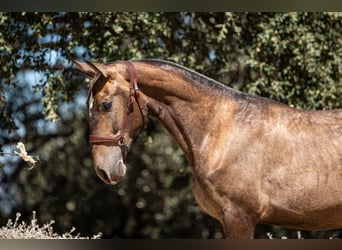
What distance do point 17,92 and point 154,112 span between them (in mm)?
4908

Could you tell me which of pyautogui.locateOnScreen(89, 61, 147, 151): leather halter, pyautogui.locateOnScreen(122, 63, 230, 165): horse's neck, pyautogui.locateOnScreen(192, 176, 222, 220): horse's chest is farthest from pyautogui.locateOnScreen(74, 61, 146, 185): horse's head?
pyautogui.locateOnScreen(192, 176, 222, 220): horse's chest

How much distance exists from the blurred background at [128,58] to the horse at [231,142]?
3.14 metres

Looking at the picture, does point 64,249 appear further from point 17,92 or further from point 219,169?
point 17,92

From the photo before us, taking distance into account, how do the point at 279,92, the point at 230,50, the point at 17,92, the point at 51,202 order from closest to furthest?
the point at 279,92, the point at 230,50, the point at 17,92, the point at 51,202

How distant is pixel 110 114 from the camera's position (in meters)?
3.57

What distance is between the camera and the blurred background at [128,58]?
22.8ft

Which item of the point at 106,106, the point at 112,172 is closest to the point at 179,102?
the point at 106,106

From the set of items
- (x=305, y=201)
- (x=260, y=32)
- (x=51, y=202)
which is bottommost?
(x=51, y=202)

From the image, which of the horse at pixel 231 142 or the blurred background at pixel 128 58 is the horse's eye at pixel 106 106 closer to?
the horse at pixel 231 142

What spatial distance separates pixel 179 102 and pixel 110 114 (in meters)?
0.41

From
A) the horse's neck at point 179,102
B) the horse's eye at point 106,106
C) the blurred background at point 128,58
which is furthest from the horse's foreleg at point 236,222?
the blurred background at point 128,58

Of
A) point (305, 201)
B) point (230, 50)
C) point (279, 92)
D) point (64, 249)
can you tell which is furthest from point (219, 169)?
point (230, 50)
